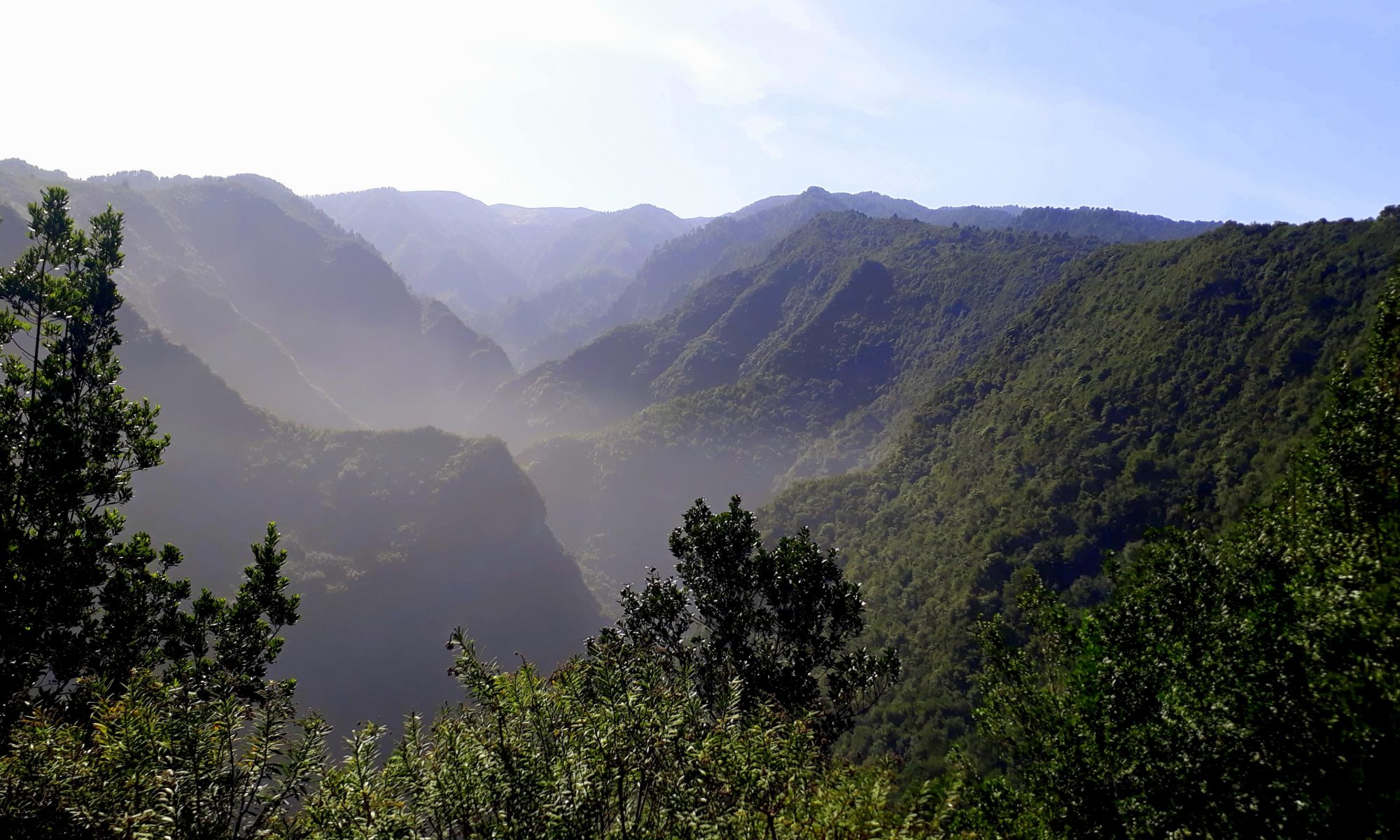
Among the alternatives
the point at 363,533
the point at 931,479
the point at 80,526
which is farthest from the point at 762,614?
the point at 363,533

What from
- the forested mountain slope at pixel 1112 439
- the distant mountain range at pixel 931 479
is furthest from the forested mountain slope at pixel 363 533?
the forested mountain slope at pixel 1112 439

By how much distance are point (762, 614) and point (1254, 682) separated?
450 inches

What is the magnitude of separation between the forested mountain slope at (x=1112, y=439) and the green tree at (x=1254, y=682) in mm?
53263

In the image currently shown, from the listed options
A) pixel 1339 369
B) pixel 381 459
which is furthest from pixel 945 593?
pixel 381 459

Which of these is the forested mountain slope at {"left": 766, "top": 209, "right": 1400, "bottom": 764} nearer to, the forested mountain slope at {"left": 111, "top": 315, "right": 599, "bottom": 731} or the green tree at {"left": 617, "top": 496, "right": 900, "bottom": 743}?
the green tree at {"left": 617, "top": 496, "right": 900, "bottom": 743}

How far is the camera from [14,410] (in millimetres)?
12195

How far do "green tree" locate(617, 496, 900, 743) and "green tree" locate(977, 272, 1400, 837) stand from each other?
547cm

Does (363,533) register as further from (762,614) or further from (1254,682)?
(1254,682)

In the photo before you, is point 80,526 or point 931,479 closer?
point 80,526

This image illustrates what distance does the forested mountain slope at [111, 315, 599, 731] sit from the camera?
103812 millimetres

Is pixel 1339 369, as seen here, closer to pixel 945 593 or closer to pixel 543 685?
pixel 543 685

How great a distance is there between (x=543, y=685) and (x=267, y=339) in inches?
8944

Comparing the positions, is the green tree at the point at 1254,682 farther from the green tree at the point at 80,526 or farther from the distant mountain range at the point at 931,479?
the distant mountain range at the point at 931,479

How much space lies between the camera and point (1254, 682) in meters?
12.2
